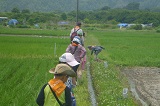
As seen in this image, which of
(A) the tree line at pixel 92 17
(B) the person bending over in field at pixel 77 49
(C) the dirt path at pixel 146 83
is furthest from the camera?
(A) the tree line at pixel 92 17

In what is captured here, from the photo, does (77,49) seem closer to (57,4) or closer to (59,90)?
(59,90)

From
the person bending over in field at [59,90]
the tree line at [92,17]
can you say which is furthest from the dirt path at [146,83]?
the tree line at [92,17]

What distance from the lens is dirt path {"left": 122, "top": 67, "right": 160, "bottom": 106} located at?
749 cm

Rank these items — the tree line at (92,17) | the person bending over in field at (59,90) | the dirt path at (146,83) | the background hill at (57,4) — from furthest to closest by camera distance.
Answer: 1. the background hill at (57,4)
2. the tree line at (92,17)
3. the dirt path at (146,83)
4. the person bending over in field at (59,90)

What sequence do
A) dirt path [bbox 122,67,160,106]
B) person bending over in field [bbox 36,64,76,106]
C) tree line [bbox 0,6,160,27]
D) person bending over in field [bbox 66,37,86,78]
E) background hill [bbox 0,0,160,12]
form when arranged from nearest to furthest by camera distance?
person bending over in field [bbox 36,64,76,106], person bending over in field [bbox 66,37,86,78], dirt path [bbox 122,67,160,106], tree line [bbox 0,6,160,27], background hill [bbox 0,0,160,12]

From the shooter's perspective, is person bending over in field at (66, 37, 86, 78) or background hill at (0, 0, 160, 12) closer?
person bending over in field at (66, 37, 86, 78)

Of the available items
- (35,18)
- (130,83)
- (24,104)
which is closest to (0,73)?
(24,104)

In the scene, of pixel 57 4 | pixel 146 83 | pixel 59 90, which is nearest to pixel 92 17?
pixel 57 4

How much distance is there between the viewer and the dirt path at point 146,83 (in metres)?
7.49

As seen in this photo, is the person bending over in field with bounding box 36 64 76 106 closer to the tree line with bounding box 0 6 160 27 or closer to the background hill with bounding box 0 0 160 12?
the tree line with bounding box 0 6 160 27

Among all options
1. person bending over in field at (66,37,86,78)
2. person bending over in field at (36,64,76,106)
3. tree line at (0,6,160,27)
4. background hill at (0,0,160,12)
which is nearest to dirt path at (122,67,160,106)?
person bending over in field at (66,37,86,78)

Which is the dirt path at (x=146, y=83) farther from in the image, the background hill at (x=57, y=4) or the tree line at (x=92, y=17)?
the background hill at (x=57, y=4)

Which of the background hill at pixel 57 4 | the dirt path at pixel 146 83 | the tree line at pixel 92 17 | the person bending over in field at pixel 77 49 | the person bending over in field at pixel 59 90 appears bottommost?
the background hill at pixel 57 4

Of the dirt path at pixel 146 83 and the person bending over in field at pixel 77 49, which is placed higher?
the person bending over in field at pixel 77 49
